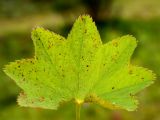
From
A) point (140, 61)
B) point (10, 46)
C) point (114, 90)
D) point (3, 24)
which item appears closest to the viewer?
point (114, 90)

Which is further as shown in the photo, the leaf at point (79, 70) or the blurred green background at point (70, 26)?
the blurred green background at point (70, 26)

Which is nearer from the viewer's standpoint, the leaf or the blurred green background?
the leaf

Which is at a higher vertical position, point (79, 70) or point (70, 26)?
point (70, 26)

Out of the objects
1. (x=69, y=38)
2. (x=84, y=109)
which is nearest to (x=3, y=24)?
(x=84, y=109)

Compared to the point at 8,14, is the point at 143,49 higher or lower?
lower

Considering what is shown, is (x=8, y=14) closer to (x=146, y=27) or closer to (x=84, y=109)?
(x=146, y=27)
